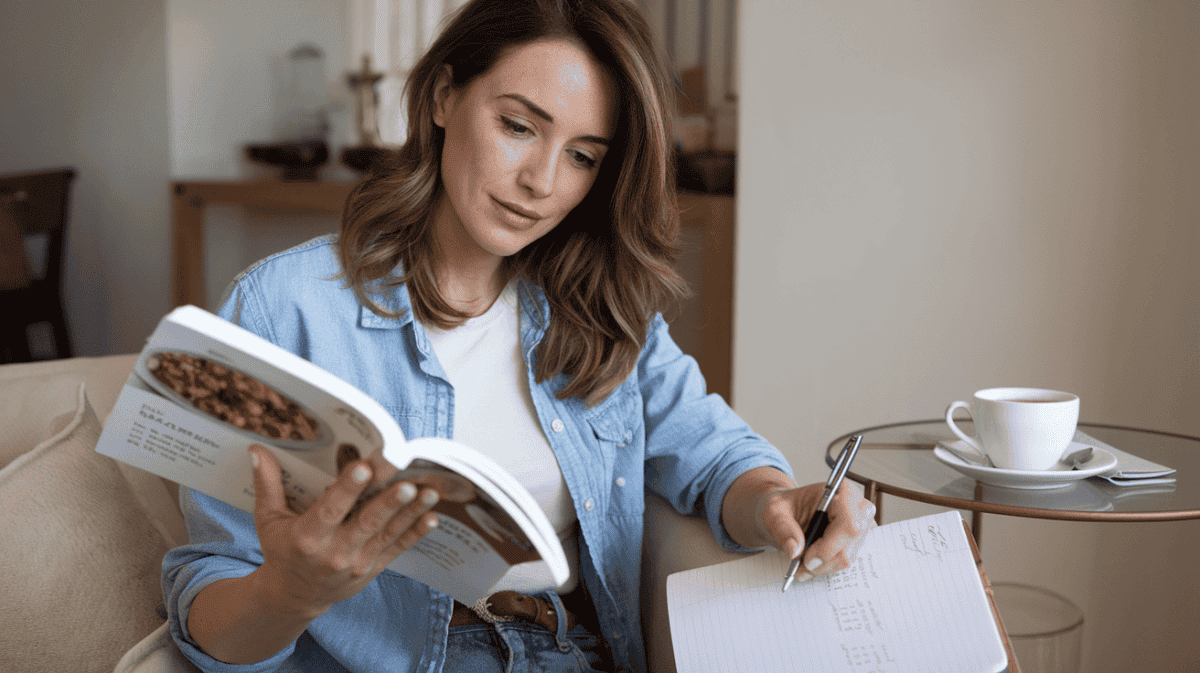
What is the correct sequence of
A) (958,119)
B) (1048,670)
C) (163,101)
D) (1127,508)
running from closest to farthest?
(1127,508) < (1048,670) < (958,119) < (163,101)

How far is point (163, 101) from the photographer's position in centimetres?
380

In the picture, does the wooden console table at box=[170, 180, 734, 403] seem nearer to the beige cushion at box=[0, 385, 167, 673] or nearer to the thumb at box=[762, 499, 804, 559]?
the thumb at box=[762, 499, 804, 559]

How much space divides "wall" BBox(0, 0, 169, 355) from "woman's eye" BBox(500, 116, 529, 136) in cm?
339

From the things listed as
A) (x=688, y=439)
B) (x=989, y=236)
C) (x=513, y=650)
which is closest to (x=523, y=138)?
(x=688, y=439)

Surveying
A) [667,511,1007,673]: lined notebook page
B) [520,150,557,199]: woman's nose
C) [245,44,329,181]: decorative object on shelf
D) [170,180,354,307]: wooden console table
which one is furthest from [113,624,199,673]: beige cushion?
[245,44,329,181]: decorative object on shelf

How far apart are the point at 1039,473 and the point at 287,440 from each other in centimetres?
78

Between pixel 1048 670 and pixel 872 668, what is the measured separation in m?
0.93

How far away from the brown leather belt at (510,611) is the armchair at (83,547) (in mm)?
147

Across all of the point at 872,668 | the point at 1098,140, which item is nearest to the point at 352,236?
the point at 872,668

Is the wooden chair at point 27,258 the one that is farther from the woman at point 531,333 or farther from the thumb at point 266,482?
the thumb at point 266,482

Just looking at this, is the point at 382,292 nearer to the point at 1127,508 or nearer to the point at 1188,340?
Answer: the point at 1127,508

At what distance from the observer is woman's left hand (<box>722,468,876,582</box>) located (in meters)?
0.79

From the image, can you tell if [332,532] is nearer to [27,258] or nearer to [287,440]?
[287,440]

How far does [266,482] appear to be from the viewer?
614 mm
